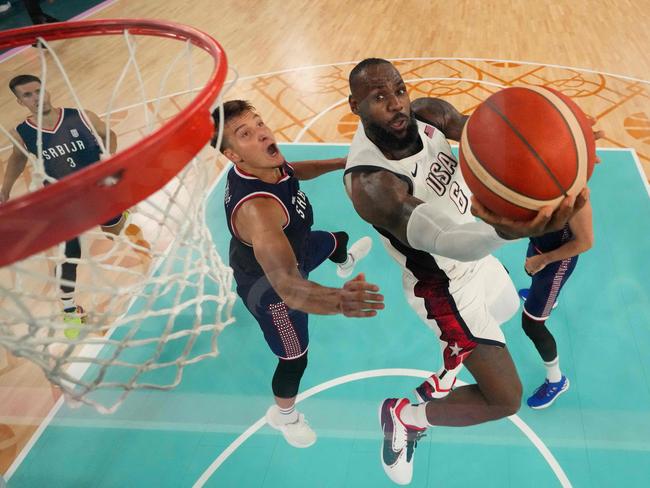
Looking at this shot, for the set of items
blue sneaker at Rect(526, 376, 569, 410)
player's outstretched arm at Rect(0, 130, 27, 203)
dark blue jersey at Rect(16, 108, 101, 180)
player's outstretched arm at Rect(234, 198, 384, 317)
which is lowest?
blue sneaker at Rect(526, 376, 569, 410)

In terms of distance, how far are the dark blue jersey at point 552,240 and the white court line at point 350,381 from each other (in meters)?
0.69

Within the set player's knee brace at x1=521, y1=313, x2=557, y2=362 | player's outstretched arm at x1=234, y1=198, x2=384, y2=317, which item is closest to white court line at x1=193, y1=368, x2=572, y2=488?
player's knee brace at x1=521, y1=313, x2=557, y2=362

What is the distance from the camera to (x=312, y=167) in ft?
7.50

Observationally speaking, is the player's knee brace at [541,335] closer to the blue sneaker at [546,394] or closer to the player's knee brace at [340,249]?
the blue sneaker at [546,394]

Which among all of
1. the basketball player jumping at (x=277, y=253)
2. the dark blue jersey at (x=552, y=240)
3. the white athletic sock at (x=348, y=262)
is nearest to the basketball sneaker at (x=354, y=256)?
the white athletic sock at (x=348, y=262)

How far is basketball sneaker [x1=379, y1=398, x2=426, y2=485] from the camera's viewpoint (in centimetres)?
210

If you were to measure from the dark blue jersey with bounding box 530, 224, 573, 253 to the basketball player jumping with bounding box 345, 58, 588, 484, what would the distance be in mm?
190

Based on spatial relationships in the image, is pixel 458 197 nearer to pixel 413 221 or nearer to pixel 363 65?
pixel 413 221

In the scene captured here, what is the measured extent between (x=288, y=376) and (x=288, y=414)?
0.22 m

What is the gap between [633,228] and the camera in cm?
302

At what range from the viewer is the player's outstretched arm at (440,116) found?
1.94 meters

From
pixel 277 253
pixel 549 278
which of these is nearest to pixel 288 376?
pixel 277 253

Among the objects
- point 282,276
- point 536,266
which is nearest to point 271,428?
point 282,276

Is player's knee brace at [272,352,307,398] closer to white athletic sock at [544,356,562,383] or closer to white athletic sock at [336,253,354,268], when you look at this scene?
white athletic sock at [336,253,354,268]
